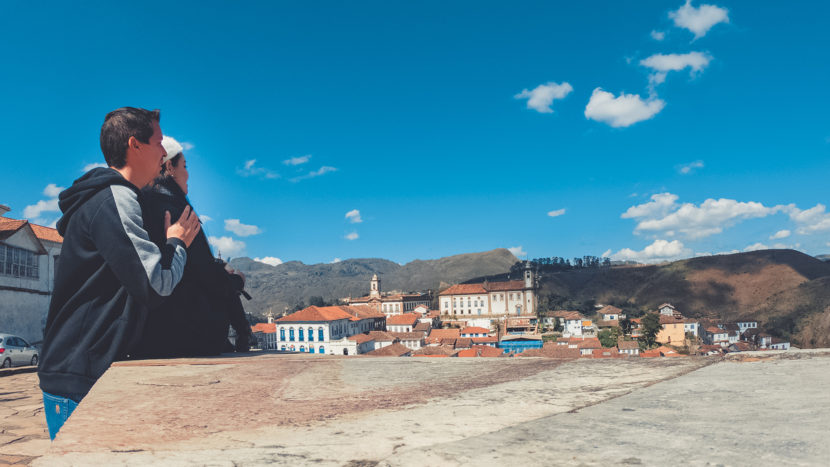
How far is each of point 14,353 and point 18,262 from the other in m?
6.67

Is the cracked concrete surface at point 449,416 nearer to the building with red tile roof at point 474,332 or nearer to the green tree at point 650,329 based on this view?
the green tree at point 650,329

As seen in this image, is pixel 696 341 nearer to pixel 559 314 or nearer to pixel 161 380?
pixel 559 314

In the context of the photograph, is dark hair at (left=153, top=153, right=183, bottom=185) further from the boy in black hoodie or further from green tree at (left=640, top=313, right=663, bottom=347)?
green tree at (left=640, top=313, right=663, bottom=347)

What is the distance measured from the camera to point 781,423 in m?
1.37

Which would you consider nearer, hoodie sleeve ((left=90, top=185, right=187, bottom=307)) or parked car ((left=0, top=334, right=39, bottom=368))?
hoodie sleeve ((left=90, top=185, right=187, bottom=307))

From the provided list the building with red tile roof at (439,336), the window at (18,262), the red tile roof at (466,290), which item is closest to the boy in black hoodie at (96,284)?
the window at (18,262)

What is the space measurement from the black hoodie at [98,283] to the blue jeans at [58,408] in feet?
0.09

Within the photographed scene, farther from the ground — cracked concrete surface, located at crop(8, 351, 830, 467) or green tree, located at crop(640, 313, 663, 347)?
cracked concrete surface, located at crop(8, 351, 830, 467)

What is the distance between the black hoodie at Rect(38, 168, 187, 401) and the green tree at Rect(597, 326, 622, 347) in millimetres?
58982

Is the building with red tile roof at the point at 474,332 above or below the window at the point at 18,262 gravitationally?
below

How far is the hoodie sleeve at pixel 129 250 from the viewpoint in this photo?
1956 mm

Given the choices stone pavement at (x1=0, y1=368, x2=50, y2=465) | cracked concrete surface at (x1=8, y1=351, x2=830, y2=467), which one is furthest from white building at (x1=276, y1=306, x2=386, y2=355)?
cracked concrete surface at (x1=8, y1=351, x2=830, y2=467)

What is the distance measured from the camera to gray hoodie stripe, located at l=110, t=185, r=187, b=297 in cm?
197

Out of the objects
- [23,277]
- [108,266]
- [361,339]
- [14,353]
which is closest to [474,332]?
[361,339]
